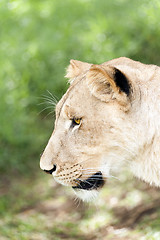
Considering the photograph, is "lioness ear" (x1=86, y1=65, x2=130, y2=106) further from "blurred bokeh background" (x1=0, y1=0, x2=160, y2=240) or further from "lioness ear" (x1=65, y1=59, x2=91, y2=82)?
"blurred bokeh background" (x1=0, y1=0, x2=160, y2=240)

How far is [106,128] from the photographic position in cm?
291

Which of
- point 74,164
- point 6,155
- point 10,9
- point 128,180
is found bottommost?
point 74,164

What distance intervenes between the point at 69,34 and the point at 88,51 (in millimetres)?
903

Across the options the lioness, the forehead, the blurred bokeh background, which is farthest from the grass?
the forehead

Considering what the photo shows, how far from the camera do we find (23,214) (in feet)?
17.0

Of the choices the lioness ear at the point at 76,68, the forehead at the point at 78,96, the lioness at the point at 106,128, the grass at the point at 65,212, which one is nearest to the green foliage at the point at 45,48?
the grass at the point at 65,212

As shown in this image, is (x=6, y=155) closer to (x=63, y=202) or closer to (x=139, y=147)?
(x=63, y=202)

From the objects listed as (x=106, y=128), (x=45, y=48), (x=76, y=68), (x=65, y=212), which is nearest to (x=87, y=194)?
(x=106, y=128)

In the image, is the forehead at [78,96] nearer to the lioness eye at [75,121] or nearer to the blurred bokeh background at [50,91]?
the lioness eye at [75,121]

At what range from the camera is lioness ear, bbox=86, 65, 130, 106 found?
271 cm

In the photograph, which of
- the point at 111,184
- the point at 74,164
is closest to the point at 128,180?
the point at 111,184

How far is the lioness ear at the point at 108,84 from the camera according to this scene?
2711 mm

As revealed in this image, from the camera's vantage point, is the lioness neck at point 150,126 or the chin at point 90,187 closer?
the lioness neck at point 150,126

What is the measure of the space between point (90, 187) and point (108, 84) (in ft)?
2.57
